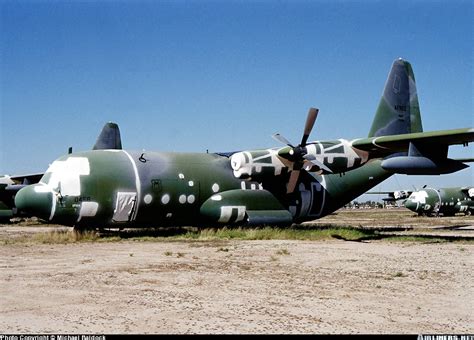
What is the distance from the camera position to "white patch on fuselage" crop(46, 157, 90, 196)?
866 inches

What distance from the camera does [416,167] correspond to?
22.8 metres

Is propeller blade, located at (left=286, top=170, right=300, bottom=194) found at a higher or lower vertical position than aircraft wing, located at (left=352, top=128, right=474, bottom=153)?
lower

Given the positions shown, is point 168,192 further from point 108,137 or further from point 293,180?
point 108,137

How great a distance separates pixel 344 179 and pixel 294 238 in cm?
722

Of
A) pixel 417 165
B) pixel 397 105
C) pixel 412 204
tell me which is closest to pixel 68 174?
pixel 417 165

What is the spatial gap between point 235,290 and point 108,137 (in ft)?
79.8

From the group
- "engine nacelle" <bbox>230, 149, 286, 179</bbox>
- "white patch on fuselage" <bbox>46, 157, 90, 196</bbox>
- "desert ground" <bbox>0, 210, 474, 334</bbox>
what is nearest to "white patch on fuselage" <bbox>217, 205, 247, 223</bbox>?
"engine nacelle" <bbox>230, 149, 286, 179</bbox>

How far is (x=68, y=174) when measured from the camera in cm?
2230

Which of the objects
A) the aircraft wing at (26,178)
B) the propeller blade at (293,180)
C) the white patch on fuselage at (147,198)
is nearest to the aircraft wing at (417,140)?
the propeller blade at (293,180)

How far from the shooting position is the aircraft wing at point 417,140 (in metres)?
21.9

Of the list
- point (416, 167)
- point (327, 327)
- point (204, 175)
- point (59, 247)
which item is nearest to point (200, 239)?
point (204, 175)

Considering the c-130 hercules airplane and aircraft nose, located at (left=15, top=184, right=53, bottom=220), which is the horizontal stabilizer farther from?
aircraft nose, located at (left=15, top=184, right=53, bottom=220)

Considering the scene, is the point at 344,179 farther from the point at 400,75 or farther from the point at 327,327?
the point at 327,327

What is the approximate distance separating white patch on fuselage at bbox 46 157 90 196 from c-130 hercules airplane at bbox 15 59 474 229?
4 centimetres
